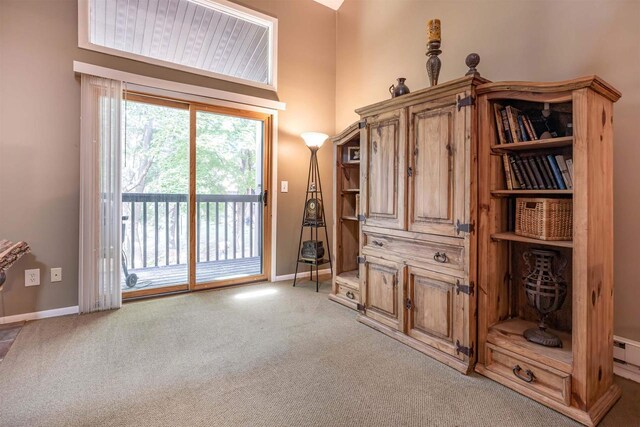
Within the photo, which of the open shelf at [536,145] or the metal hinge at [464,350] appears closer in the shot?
the open shelf at [536,145]

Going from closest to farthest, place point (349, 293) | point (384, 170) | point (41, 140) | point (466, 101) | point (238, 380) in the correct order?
point (238, 380) → point (466, 101) → point (384, 170) → point (41, 140) → point (349, 293)

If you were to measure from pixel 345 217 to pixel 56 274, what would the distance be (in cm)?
259

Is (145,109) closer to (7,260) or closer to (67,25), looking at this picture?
(67,25)

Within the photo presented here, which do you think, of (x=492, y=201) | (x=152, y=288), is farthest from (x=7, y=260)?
(x=492, y=201)

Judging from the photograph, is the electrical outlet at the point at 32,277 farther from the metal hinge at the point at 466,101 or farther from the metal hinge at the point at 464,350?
the metal hinge at the point at 466,101

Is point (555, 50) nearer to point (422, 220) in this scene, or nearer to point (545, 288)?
point (422, 220)

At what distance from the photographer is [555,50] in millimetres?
2062

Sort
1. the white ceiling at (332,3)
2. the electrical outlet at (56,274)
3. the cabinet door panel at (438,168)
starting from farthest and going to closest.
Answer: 1. the white ceiling at (332,3)
2. the electrical outlet at (56,274)
3. the cabinet door panel at (438,168)


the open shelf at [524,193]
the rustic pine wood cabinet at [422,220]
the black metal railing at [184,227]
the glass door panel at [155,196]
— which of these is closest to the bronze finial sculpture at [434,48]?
the rustic pine wood cabinet at [422,220]

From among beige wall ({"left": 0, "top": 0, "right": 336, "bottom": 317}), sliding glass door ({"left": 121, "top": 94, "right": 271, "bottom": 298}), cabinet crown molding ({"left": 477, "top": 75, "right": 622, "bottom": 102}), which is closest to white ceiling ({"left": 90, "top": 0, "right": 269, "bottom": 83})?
beige wall ({"left": 0, "top": 0, "right": 336, "bottom": 317})

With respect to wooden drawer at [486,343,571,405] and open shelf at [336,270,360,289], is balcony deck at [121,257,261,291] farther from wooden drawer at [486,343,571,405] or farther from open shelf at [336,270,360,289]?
wooden drawer at [486,343,571,405]

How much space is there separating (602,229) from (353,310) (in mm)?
1899

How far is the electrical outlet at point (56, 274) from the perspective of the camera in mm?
2619

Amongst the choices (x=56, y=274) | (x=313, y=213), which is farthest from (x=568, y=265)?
(x=56, y=274)
